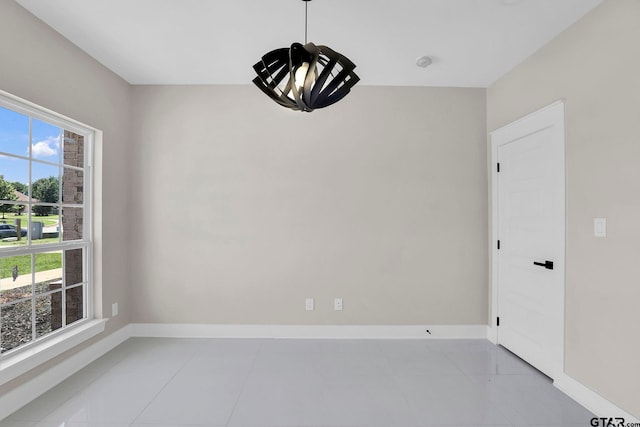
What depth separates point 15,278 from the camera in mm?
2061

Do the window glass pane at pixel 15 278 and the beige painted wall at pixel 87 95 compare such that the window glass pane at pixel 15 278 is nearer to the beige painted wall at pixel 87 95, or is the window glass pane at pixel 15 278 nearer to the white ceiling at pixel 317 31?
the beige painted wall at pixel 87 95

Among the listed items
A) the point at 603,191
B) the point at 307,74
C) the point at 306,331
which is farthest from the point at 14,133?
the point at 603,191

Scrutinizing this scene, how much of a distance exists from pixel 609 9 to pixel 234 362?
3.83 m

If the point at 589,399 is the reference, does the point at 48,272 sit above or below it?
above

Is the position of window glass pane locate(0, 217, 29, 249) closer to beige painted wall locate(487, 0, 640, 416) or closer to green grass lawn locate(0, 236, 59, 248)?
green grass lawn locate(0, 236, 59, 248)

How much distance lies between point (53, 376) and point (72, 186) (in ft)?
5.10

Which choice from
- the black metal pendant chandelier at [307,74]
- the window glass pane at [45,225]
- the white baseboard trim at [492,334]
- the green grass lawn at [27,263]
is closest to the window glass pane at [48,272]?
the green grass lawn at [27,263]

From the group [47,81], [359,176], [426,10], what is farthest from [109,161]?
[426,10]

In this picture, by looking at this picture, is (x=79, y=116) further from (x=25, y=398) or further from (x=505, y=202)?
(x=505, y=202)

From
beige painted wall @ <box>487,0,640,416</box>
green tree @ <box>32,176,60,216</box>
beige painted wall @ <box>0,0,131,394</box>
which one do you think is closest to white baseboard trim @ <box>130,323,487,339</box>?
beige painted wall @ <box>0,0,131,394</box>

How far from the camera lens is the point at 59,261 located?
246 centimetres

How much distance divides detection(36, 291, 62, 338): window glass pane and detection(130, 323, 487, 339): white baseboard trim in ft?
2.70

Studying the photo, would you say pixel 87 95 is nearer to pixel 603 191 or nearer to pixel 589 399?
pixel 603 191

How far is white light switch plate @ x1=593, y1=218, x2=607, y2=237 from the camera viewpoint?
1896 mm
